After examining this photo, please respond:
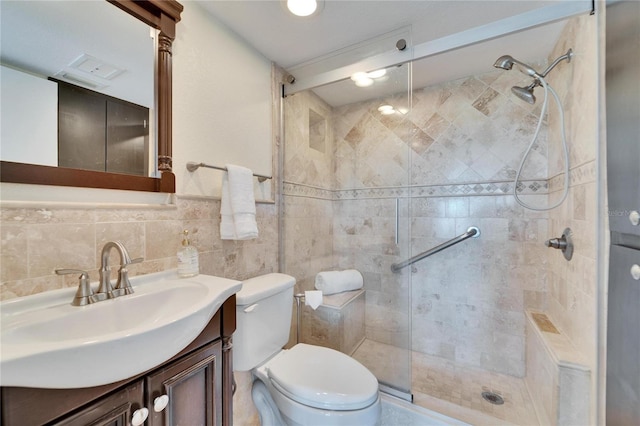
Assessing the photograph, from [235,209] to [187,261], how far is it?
1.06ft

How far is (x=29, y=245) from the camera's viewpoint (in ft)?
2.49

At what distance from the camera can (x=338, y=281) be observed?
184 cm

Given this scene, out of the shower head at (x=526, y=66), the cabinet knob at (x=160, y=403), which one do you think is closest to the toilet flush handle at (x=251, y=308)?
the cabinet knob at (x=160, y=403)

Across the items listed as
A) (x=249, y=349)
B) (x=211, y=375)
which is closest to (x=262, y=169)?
(x=249, y=349)

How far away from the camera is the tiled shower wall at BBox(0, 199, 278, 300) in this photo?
0.74 m

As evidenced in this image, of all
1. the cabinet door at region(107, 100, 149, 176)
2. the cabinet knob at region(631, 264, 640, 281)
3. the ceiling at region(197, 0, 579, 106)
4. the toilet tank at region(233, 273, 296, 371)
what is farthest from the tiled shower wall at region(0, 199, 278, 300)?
the cabinet knob at region(631, 264, 640, 281)

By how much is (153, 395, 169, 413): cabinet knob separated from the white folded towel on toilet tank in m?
1.17

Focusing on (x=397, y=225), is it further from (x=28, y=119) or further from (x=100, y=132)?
(x=28, y=119)

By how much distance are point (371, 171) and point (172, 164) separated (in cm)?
129

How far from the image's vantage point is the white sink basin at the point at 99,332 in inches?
19.6

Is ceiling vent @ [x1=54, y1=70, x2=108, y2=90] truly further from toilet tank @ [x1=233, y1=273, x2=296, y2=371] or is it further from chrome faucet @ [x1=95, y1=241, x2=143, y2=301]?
toilet tank @ [x1=233, y1=273, x2=296, y2=371]

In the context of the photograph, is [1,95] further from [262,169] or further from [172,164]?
[262,169]

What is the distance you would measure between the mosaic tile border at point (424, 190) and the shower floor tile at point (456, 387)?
1026 millimetres

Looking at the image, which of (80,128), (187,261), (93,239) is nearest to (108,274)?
(93,239)
